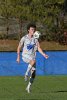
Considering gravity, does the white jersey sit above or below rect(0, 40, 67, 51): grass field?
above

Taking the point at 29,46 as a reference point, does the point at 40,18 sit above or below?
below

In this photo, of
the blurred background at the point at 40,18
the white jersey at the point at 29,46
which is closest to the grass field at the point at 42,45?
the blurred background at the point at 40,18

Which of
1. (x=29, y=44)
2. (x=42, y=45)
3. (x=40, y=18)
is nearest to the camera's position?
(x=29, y=44)

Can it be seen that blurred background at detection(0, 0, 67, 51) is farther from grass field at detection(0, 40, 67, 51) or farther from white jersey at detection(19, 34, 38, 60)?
white jersey at detection(19, 34, 38, 60)

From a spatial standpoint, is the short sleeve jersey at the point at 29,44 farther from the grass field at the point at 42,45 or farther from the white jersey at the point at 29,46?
the grass field at the point at 42,45

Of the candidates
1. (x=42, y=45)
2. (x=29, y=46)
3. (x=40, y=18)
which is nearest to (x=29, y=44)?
(x=29, y=46)

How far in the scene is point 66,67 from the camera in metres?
21.8

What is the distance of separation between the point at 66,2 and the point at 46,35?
5.04m

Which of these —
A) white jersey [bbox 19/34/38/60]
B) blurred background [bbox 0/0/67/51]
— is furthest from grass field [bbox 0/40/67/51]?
white jersey [bbox 19/34/38/60]

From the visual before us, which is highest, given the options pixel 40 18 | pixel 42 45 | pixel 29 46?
pixel 29 46

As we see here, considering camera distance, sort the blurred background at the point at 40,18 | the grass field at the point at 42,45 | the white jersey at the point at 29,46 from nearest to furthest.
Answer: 1. the white jersey at the point at 29,46
2. the grass field at the point at 42,45
3. the blurred background at the point at 40,18

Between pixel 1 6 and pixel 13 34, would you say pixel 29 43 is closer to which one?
pixel 1 6

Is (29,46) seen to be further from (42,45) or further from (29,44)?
(42,45)

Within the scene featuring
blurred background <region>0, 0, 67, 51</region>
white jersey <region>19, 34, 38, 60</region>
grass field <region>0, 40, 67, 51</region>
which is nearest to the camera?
white jersey <region>19, 34, 38, 60</region>
